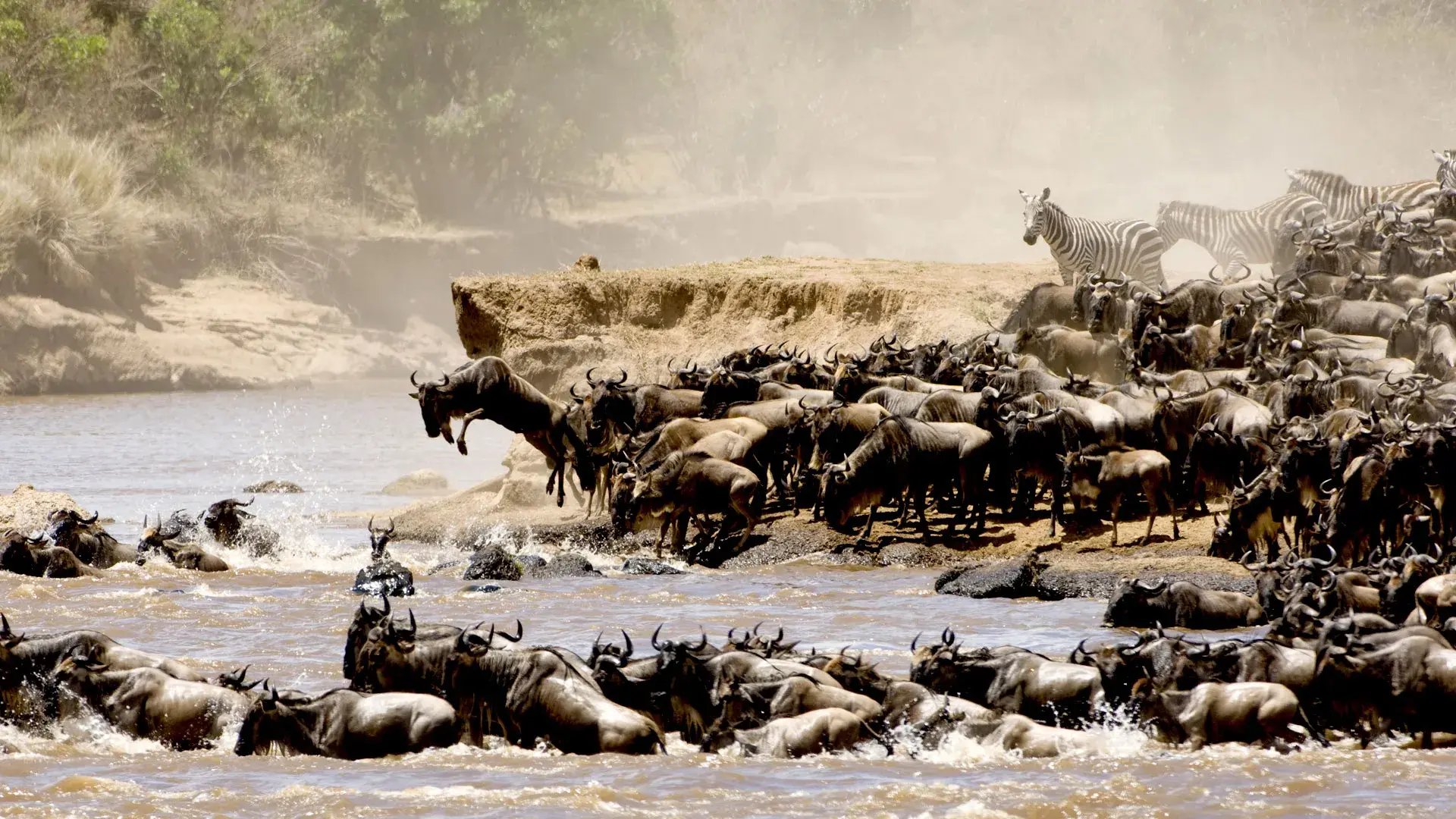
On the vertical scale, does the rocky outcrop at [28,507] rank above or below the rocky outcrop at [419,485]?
above

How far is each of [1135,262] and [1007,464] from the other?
10703 mm

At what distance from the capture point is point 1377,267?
22.4 m

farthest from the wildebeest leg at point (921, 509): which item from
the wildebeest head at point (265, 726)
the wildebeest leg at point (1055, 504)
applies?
the wildebeest head at point (265, 726)

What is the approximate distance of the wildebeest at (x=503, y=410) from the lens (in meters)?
17.8

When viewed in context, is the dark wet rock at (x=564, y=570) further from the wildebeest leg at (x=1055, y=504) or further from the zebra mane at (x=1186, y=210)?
the zebra mane at (x=1186, y=210)

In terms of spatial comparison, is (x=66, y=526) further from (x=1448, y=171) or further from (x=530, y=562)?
(x=1448, y=171)

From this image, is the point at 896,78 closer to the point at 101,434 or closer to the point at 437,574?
the point at 101,434

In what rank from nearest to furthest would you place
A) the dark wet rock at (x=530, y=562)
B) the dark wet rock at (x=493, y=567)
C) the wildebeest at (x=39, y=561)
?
the dark wet rock at (x=493, y=567) < the wildebeest at (x=39, y=561) < the dark wet rock at (x=530, y=562)

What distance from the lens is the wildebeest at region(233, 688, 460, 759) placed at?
8.84m

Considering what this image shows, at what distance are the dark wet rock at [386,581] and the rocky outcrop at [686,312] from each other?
8.08m

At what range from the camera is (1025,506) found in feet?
54.3

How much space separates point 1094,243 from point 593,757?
18339 millimetres

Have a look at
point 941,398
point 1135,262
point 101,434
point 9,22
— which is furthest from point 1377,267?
point 9,22

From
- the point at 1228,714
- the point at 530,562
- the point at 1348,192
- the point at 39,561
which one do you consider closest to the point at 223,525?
the point at 39,561
